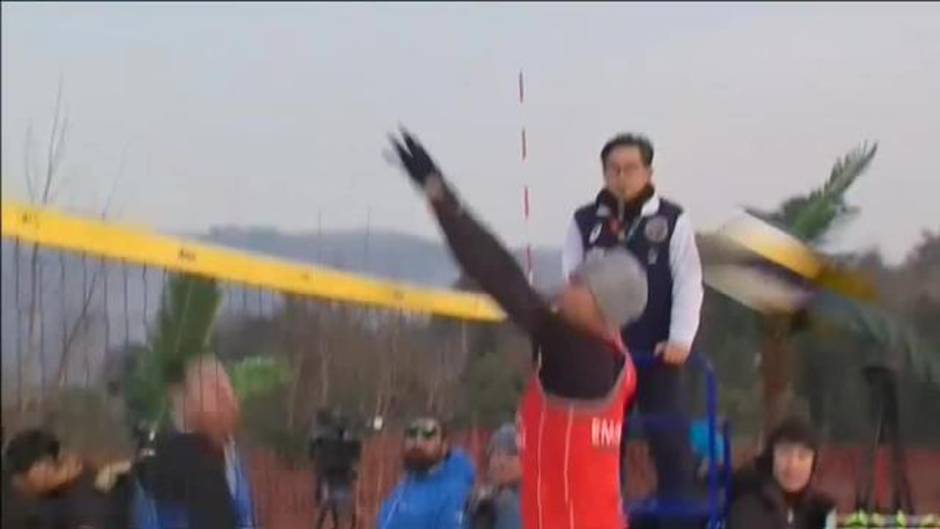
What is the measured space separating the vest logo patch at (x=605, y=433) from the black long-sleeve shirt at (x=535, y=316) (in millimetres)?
A: 51

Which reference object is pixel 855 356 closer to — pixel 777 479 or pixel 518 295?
pixel 777 479

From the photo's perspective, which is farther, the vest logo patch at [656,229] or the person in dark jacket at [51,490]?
the person in dark jacket at [51,490]

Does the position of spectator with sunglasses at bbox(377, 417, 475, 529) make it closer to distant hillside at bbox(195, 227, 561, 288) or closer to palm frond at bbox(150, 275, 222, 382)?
distant hillside at bbox(195, 227, 561, 288)

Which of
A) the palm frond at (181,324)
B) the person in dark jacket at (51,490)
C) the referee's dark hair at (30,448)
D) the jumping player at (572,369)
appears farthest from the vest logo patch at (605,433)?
the referee's dark hair at (30,448)

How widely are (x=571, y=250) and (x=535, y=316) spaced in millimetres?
150

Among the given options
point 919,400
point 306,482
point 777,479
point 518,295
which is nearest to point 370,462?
point 306,482

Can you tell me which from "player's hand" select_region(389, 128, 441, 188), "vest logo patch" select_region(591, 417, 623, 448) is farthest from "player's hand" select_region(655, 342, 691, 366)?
"player's hand" select_region(389, 128, 441, 188)

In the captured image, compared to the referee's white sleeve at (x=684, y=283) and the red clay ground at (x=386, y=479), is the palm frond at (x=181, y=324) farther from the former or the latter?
the referee's white sleeve at (x=684, y=283)

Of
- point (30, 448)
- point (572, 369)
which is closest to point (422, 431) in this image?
point (572, 369)

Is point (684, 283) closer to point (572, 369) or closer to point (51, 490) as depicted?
point (572, 369)

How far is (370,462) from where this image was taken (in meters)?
4.08

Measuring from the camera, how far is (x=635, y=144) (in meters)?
3.87

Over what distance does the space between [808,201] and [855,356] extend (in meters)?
0.31

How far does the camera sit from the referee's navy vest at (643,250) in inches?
156
